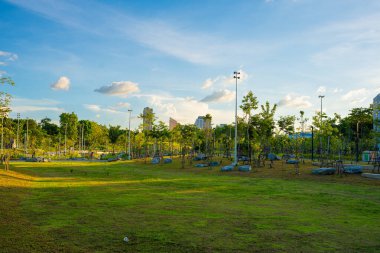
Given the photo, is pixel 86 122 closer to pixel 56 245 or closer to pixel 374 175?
pixel 374 175

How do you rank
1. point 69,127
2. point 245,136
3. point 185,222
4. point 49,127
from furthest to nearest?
point 49,127
point 69,127
point 245,136
point 185,222

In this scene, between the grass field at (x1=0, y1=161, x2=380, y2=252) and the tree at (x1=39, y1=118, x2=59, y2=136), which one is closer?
the grass field at (x1=0, y1=161, x2=380, y2=252)

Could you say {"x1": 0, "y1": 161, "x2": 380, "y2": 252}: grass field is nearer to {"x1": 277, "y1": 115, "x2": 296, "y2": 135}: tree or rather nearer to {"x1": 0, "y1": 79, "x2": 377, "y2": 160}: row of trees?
{"x1": 0, "y1": 79, "x2": 377, "y2": 160}: row of trees

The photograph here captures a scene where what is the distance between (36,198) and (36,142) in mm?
77986

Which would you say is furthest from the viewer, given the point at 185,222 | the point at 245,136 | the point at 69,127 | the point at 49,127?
the point at 49,127

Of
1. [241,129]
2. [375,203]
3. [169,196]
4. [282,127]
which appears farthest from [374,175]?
[282,127]

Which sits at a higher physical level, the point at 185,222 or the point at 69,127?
the point at 69,127

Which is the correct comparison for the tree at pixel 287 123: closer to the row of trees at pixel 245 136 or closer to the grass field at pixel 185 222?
the row of trees at pixel 245 136

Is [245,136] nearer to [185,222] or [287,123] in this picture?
[287,123]

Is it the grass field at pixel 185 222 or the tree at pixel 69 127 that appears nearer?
the grass field at pixel 185 222

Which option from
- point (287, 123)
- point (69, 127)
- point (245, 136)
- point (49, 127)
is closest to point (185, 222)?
point (245, 136)

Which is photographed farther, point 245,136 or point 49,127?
point 49,127

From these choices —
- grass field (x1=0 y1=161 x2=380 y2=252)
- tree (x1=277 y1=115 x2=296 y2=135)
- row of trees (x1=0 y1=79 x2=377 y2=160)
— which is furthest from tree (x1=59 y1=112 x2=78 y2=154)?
grass field (x1=0 y1=161 x2=380 y2=252)

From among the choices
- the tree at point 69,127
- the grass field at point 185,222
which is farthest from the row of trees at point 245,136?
the grass field at point 185,222
